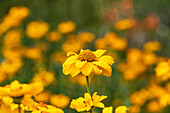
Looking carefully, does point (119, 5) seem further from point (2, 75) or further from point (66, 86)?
point (2, 75)

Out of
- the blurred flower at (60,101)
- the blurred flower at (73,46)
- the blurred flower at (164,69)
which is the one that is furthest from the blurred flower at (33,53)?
the blurred flower at (164,69)

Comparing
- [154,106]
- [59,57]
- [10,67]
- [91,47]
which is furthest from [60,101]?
[91,47]

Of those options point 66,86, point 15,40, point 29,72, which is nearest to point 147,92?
point 66,86

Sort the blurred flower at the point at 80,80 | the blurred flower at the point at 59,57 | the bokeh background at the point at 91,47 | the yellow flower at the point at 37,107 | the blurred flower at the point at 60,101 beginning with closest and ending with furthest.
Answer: the yellow flower at the point at 37,107 < the blurred flower at the point at 60,101 < the bokeh background at the point at 91,47 < the blurred flower at the point at 80,80 < the blurred flower at the point at 59,57

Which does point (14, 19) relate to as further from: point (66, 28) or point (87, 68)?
point (87, 68)

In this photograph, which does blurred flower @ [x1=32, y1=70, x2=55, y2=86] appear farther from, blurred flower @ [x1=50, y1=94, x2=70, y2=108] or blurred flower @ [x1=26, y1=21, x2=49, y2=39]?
blurred flower @ [x1=26, y1=21, x2=49, y2=39]

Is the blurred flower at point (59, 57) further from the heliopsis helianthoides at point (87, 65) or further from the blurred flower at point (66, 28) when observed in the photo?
the heliopsis helianthoides at point (87, 65)

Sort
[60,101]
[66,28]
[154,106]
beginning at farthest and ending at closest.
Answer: [66,28], [154,106], [60,101]

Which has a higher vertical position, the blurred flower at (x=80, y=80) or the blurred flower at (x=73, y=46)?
the blurred flower at (x=73, y=46)
